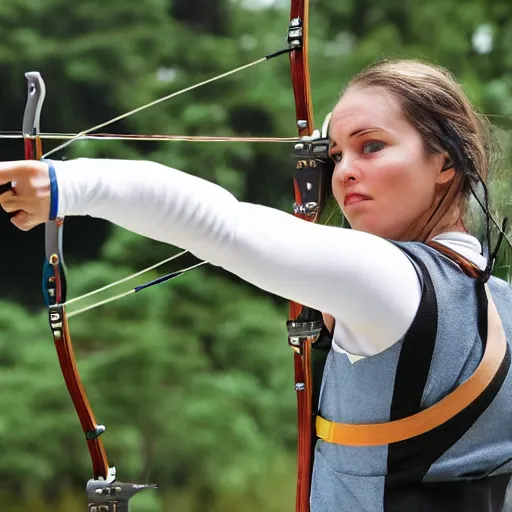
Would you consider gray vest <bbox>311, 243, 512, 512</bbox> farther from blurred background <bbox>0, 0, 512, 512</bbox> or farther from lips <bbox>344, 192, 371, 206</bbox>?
blurred background <bbox>0, 0, 512, 512</bbox>

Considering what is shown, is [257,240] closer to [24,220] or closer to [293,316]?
[24,220]

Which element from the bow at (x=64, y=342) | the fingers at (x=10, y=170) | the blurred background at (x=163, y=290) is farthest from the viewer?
the blurred background at (x=163, y=290)

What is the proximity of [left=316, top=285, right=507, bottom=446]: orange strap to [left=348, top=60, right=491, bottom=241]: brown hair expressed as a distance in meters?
0.07

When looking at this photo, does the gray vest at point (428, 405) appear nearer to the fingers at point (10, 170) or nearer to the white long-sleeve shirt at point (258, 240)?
the white long-sleeve shirt at point (258, 240)

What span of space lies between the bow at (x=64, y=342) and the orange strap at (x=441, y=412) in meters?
0.16

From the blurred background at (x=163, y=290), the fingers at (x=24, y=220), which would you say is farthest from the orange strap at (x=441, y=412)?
the blurred background at (x=163, y=290)

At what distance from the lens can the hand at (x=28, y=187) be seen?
1.29 feet

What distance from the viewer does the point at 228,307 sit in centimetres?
210

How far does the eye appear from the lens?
0.53m

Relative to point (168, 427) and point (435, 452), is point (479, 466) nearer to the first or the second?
point (435, 452)

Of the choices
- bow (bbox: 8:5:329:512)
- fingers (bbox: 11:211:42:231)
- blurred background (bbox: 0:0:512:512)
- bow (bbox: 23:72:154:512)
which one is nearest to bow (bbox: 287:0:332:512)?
bow (bbox: 8:5:329:512)

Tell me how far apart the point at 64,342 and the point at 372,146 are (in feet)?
0.78

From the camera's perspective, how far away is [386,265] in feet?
1.48

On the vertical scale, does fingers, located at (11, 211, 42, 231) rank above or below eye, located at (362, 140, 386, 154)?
below
